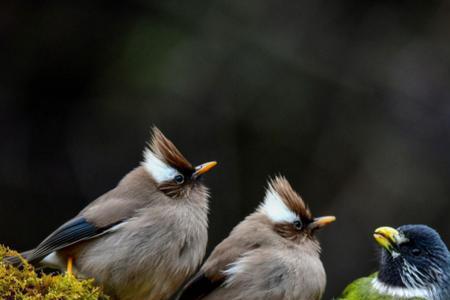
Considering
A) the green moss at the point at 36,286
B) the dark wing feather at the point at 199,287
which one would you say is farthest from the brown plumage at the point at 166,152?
the green moss at the point at 36,286

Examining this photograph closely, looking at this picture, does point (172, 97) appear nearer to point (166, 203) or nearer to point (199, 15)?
point (199, 15)

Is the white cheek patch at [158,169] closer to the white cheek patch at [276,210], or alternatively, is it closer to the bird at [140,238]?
the bird at [140,238]

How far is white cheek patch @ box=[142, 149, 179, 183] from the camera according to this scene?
728 cm

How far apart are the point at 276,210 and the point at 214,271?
75 cm

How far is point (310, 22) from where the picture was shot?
13047mm

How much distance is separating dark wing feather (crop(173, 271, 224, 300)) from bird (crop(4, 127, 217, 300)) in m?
0.20

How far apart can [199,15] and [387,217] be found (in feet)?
12.6

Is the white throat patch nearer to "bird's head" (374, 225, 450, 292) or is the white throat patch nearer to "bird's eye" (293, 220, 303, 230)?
"bird's head" (374, 225, 450, 292)

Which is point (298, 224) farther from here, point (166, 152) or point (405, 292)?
point (166, 152)

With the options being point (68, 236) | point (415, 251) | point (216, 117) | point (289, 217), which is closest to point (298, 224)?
point (289, 217)

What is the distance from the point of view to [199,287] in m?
7.14

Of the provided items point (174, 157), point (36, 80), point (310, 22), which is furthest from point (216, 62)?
point (174, 157)

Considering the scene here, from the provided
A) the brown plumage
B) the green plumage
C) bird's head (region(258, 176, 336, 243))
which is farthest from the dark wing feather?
the green plumage

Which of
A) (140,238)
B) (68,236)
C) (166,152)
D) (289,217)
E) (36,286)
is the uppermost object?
(166,152)
